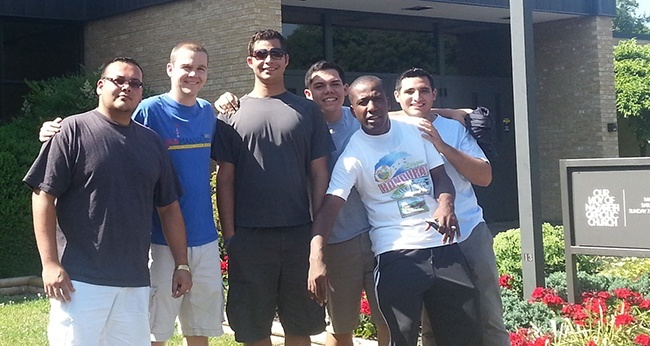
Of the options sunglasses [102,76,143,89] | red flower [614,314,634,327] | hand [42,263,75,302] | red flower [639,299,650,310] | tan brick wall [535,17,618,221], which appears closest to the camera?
hand [42,263,75,302]

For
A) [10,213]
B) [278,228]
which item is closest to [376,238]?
[278,228]

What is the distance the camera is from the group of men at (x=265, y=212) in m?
3.86

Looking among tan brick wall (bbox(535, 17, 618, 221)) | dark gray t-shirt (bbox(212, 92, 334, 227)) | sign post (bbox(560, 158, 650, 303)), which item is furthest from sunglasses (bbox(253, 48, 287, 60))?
tan brick wall (bbox(535, 17, 618, 221))

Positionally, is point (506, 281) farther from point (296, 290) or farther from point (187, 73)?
point (187, 73)

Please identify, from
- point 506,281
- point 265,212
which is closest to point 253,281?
point 265,212

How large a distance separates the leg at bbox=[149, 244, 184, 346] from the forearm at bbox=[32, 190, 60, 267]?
0.73 m

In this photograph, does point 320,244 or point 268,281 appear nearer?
point 320,244

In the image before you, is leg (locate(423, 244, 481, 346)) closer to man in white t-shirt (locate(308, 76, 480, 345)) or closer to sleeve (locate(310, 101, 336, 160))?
man in white t-shirt (locate(308, 76, 480, 345))

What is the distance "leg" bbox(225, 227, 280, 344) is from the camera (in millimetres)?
4418

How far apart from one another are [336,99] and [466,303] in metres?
1.36

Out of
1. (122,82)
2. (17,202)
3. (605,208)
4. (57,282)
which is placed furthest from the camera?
(17,202)

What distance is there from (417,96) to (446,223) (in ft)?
2.45

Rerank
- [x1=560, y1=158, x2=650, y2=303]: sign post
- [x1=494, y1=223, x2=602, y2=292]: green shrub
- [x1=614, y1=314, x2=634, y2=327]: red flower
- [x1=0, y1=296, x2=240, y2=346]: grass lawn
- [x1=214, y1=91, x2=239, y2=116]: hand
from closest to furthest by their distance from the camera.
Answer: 1. [x1=214, y1=91, x2=239, y2=116]: hand
2. [x1=614, y1=314, x2=634, y2=327]: red flower
3. [x1=560, y1=158, x2=650, y2=303]: sign post
4. [x1=0, y1=296, x2=240, y2=346]: grass lawn
5. [x1=494, y1=223, x2=602, y2=292]: green shrub

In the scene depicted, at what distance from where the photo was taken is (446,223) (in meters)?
4.17
